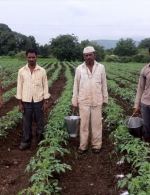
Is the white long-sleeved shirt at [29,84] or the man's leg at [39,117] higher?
the white long-sleeved shirt at [29,84]

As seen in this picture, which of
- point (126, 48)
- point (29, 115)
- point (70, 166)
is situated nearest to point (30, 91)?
point (29, 115)

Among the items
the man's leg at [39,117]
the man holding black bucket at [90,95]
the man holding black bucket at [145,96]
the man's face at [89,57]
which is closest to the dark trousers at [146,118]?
the man holding black bucket at [145,96]

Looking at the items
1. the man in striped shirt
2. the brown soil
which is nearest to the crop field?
the brown soil

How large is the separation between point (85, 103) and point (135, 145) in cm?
123

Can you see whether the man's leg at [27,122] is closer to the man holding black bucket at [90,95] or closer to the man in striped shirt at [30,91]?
the man in striped shirt at [30,91]

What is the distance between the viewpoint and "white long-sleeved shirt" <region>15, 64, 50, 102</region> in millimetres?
5105

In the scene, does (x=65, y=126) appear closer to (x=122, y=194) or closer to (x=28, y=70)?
(x=28, y=70)

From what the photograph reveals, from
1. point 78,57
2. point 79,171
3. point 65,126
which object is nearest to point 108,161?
point 79,171

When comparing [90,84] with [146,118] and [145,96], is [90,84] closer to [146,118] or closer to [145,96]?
[145,96]

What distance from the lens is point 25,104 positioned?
519cm

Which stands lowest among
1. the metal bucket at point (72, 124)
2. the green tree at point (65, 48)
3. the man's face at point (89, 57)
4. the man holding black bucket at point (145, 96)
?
the metal bucket at point (72, 124)

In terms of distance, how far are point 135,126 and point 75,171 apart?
5.66ft

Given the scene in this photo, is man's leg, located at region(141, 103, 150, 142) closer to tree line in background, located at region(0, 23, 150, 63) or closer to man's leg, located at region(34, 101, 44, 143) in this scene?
man's leg, located at region(34, 101, 44, 143)

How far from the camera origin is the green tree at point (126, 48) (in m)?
75.9
